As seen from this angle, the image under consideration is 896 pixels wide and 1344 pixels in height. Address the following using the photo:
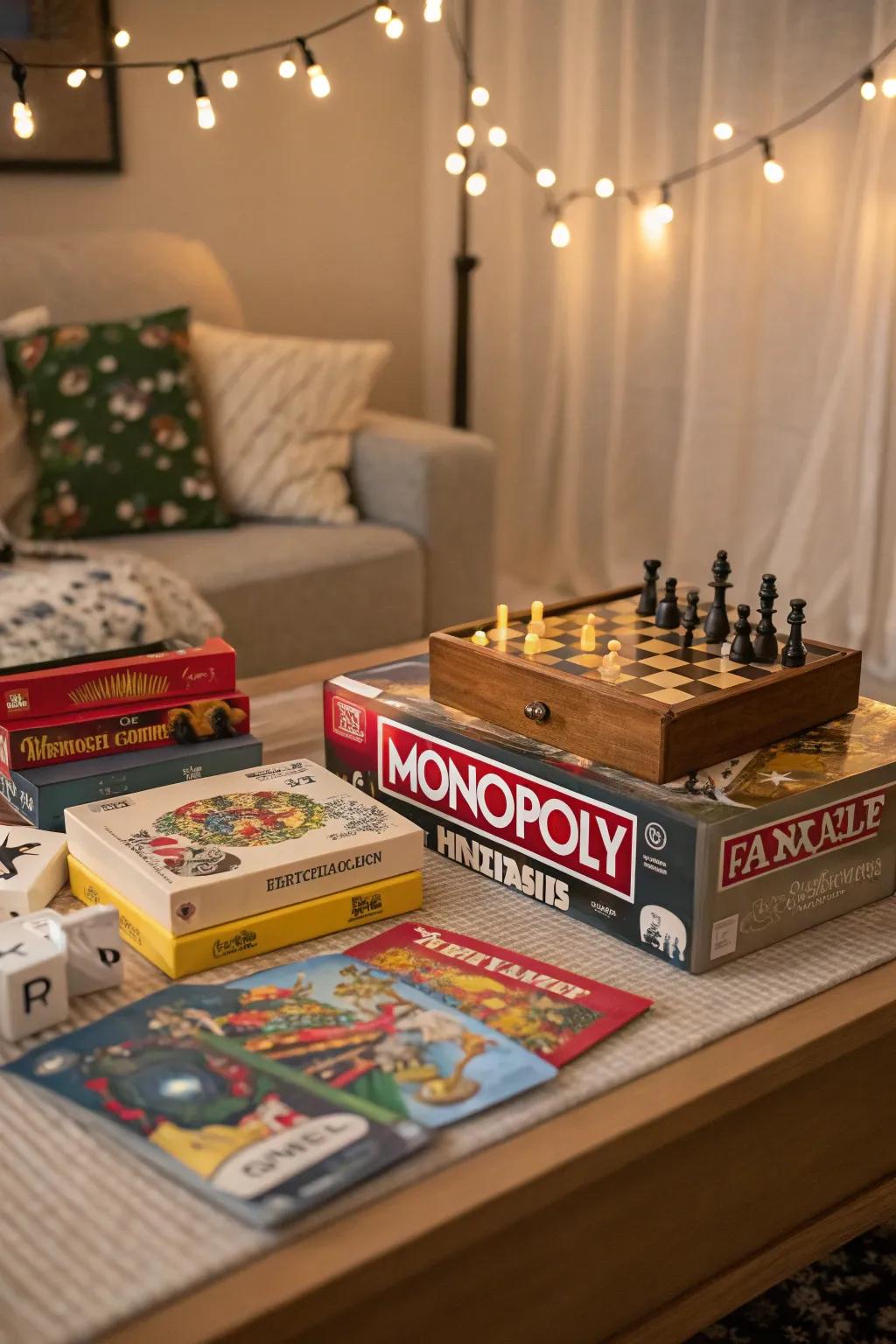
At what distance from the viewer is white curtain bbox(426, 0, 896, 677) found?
2.79 metres

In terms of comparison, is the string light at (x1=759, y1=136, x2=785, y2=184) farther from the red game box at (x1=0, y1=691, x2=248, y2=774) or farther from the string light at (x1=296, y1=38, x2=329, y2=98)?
the red game box at (x1=0, y1=691, x2=248, y2=774)

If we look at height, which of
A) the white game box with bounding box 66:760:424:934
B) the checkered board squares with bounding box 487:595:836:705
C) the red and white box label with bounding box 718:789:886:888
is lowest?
the white game box with bounding box 66:760:424:934

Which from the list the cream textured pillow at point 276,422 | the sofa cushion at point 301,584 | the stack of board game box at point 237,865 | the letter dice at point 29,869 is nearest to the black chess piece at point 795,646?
the stack of board game box at point 237,865

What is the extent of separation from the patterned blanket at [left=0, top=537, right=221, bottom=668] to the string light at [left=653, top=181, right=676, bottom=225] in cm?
141

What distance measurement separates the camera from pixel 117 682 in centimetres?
A: 130

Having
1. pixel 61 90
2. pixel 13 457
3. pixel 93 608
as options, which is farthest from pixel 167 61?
pixel 93 608

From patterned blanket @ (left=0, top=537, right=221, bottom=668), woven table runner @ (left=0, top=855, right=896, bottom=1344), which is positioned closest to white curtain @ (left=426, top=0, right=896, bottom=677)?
patterned blanket @ (left=0, top=537, right=221, bottom=668)

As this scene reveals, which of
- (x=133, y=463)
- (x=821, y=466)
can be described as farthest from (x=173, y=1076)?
(x=821, y=466)

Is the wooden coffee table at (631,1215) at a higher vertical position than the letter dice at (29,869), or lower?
lower

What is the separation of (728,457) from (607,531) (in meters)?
0.43

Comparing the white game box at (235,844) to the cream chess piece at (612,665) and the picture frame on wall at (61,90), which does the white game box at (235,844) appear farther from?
the picture frame on wall at (61,90)

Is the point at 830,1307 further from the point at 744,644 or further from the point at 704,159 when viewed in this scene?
the point at 704,159

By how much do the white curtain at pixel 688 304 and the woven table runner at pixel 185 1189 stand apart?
1.89 meters

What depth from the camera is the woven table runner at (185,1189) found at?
0.72 meters
